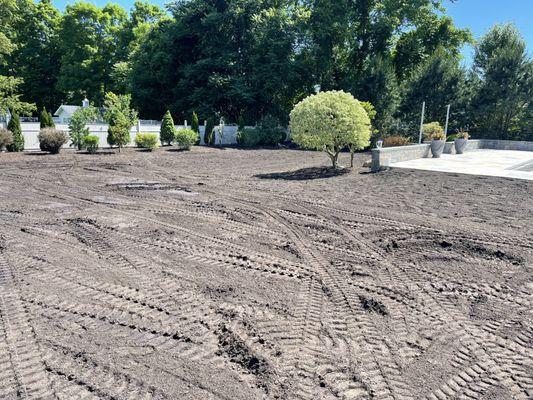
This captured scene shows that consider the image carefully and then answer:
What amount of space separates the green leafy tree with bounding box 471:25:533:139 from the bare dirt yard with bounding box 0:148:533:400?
2110cm

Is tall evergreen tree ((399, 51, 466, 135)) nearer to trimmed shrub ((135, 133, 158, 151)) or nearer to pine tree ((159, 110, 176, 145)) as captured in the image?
pine tree ((159, 110, 176, 145))

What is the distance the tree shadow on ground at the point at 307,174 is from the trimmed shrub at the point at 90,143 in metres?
8.63

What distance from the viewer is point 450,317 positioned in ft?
11.6

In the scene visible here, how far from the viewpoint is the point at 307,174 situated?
1291 centimetres

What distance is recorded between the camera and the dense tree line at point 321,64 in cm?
2553

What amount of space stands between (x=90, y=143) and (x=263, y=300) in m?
15.5

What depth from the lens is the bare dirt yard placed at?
8.61 feet

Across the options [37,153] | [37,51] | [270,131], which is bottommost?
[37,153]

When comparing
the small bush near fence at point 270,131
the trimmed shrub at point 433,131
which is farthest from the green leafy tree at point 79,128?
the trimmed shrub at point 433,131

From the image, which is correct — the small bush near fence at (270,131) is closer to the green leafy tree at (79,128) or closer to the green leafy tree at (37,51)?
the green leafy tree at (79,128)

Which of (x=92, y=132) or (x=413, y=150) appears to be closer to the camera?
(x=413, y=150)

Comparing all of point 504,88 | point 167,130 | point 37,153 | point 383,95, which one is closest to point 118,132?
point 37,153

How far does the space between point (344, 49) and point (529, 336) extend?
30662mm

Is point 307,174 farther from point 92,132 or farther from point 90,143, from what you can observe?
point 92,132
